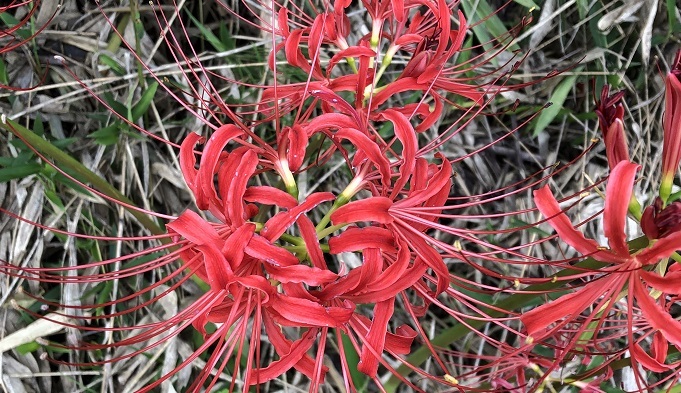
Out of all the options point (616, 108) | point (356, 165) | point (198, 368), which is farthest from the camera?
point (198, 368)

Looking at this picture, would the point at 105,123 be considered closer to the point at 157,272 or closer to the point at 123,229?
the point at 123,229

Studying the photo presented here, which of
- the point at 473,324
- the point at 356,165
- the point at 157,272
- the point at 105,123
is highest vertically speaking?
the point at 105,123

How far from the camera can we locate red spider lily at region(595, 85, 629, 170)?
2.75ft

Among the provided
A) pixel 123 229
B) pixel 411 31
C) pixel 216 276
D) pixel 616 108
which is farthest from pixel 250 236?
pixel 123 229

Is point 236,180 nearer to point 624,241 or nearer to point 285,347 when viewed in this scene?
point 285,347

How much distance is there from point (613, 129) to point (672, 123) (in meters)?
0.08

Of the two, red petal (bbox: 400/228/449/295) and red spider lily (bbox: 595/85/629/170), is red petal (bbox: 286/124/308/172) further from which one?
red spider lily (bbox: 595/85/629/170)

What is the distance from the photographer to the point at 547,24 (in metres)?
1.67

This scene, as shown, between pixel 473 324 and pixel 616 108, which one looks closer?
pixel 616 108

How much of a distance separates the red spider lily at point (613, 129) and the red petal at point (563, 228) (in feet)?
0.27

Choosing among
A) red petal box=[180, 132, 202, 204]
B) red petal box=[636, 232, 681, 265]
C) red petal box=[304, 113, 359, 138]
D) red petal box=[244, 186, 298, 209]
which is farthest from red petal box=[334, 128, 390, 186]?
red petal box=[636, 232, 681, 265]

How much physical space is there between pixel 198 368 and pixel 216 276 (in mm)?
779

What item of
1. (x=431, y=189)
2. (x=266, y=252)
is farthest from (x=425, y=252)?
(x=266, y=252)

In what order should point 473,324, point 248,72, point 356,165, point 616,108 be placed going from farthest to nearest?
point 248,72 → point 473,324 → point 356,165 → point 616,108
